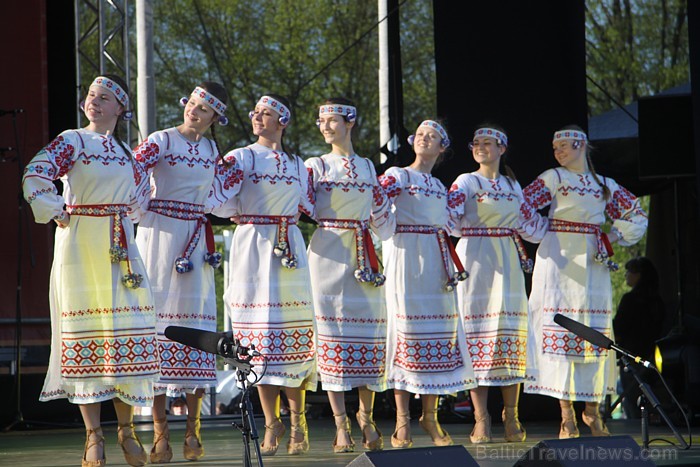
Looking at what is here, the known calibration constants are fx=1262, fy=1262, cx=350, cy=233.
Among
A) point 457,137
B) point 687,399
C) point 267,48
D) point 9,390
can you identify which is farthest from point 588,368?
point 267,48

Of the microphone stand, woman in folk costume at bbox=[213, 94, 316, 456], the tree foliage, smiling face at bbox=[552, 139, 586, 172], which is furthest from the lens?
the tree foliage

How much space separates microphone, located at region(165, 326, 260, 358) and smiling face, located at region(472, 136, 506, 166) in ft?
12.4

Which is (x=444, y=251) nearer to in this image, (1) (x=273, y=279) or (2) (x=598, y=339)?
(1) (x=273, y=279)

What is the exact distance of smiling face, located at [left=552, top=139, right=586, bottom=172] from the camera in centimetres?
709

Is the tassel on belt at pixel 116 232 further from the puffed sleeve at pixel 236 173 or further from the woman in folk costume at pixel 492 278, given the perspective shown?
the woman in folk costume at pixel 492 278

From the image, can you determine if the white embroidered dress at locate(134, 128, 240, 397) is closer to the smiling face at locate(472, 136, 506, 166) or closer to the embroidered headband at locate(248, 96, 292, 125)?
the embroidered headband at locate(248, 96, 292, 125)

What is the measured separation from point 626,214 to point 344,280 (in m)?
1.90

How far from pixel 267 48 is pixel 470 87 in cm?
1345

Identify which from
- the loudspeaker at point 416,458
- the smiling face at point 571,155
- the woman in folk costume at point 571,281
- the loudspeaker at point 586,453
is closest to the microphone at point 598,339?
the loudspeaker at point 586,453

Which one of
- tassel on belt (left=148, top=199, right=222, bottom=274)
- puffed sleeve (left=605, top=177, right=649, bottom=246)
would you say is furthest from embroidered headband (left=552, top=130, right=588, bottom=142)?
tassel on belt (left=148, top=199, right=222, bottom=274)

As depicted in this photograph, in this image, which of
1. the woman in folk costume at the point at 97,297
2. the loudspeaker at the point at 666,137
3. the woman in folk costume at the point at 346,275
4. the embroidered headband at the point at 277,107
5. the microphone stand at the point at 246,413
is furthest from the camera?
the loudspeaker at the point at 666,137

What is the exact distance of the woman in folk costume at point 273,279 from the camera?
594cm

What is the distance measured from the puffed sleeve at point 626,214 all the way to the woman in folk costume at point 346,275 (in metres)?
1.63

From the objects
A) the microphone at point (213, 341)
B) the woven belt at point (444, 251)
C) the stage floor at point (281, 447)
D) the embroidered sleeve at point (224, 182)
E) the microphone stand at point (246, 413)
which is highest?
the embroidered sleeve at point (224, 182)
